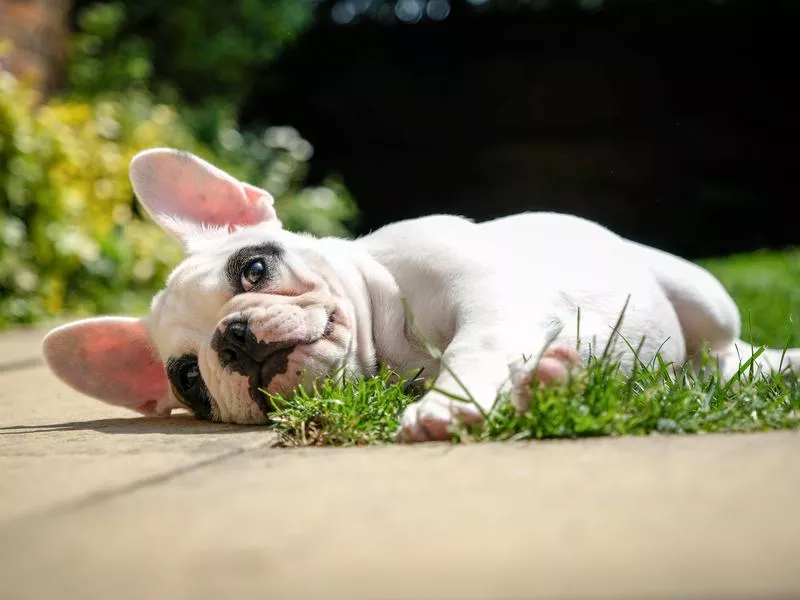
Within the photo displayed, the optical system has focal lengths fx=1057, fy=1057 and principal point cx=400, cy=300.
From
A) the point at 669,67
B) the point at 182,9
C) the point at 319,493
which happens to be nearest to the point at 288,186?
the point at 182,9

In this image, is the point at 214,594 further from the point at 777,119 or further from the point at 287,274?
the point at 777,119

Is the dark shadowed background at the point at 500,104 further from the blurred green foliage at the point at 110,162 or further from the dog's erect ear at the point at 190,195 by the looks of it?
the dog's erect ear at the point at 190,195

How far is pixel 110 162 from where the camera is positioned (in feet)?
27.4

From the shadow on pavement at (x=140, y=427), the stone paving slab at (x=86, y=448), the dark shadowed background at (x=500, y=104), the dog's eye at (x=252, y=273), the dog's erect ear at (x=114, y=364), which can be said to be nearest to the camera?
the stone paving slab at (x=86, y=448)

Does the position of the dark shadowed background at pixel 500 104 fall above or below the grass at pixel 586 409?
above

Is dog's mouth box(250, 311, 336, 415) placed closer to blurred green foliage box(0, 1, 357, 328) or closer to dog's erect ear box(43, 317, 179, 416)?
dog's erect ear box(43, 317, 179, 416)

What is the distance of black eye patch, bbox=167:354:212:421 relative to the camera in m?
3.05

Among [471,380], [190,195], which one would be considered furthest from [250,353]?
[190,195]

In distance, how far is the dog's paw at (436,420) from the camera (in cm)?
222

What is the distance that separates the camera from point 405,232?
3.24 m

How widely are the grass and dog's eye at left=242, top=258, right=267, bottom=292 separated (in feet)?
1.29

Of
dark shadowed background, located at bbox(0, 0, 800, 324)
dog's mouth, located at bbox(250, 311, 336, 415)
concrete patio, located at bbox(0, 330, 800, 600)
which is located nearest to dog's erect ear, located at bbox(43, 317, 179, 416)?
dog's mouth, located at bbox(250, 311, 336, 415)

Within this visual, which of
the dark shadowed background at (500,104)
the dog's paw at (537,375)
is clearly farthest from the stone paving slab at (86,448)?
the dark shadowed background at (500,104)

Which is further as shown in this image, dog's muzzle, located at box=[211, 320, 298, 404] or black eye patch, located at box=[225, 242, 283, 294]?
black eye patch, located at box=[225, 242, 283, 294]
